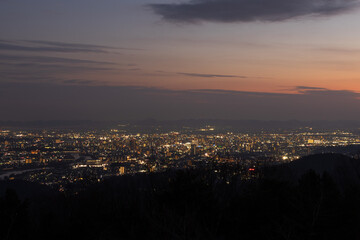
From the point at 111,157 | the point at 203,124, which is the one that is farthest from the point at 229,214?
A: the point at 203,124

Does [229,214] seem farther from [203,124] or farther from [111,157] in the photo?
[203,124]

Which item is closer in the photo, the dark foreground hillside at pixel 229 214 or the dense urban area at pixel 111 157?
the dark foreground hillside at pixel 229 214

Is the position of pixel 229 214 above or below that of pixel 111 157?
above

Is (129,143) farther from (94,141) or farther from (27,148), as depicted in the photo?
(27,148)

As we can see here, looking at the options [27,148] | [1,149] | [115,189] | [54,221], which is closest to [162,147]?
[27,148]

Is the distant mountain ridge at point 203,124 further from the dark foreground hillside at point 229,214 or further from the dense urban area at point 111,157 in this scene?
the dark foreground hillside at point 229,214

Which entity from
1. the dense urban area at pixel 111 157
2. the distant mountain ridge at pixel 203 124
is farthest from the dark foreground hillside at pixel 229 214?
the distant mountain ridge at pixel 203 124

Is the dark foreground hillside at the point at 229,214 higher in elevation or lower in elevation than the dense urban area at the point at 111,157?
higher

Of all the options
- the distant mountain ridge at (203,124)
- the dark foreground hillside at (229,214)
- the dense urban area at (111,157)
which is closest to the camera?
the dark foreground hillside at (229,214)

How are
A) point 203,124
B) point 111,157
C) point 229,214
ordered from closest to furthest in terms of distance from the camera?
point 229,214 → point 111,157 → point 203,124

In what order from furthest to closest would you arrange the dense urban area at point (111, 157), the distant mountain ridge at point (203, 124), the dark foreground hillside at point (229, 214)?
the distant mountain ridge at point (203, 124) < the dense urban area at point (111, 157) < the dark foreground hillside at point (229, 214)

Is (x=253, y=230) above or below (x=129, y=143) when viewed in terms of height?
above
